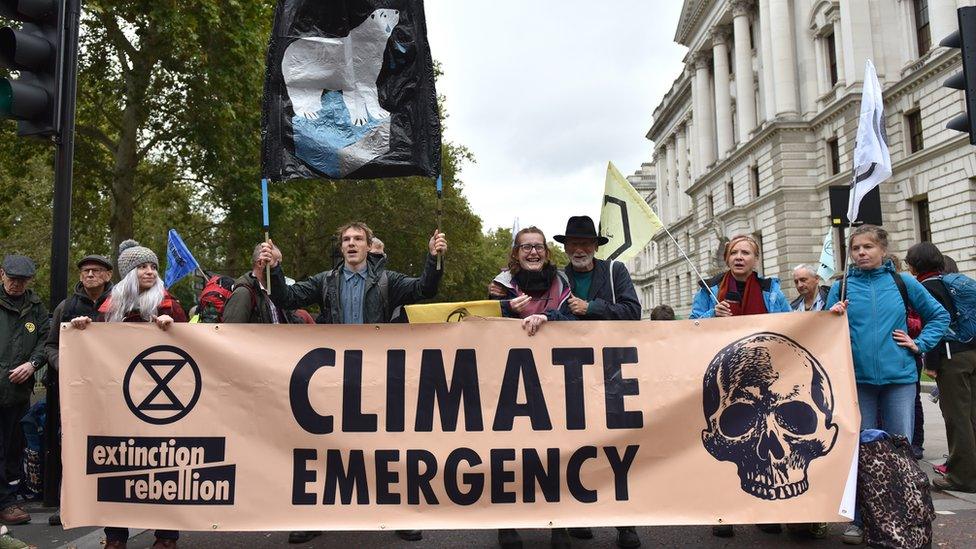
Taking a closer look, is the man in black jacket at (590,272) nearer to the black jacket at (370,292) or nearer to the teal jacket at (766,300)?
the teal jacket at (766,300)

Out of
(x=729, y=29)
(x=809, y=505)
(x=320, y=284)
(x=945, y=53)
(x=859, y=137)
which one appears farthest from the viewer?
(x=729, y=29)

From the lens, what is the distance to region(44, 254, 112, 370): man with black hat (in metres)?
5.10

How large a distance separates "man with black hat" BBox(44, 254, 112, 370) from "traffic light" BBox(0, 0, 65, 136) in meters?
0.96

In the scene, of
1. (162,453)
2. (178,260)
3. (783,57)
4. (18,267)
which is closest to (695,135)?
(783,57)

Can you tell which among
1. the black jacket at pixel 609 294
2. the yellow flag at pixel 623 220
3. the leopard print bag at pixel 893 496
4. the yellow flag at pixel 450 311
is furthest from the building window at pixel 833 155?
the yellow flag at pixel 450 311

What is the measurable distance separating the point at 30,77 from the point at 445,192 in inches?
1133

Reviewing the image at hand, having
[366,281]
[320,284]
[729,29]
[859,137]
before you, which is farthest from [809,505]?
[729,29]

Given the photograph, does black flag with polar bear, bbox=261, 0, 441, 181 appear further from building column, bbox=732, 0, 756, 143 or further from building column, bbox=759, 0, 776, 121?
building column, bbox=732, 0, 756, 143

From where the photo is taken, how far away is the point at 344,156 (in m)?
4.76

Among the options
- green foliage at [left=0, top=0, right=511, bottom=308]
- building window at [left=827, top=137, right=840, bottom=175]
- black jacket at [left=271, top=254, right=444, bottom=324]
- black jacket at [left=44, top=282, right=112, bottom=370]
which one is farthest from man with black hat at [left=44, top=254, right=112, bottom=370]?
building window at [left=827, top=137, right=840, bottom=175]

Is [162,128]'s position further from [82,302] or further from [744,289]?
[744,289]

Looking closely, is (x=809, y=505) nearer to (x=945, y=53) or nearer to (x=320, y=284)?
(x=320, y=284)

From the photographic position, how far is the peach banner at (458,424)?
4074mm

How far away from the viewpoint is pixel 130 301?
4.52 meters
